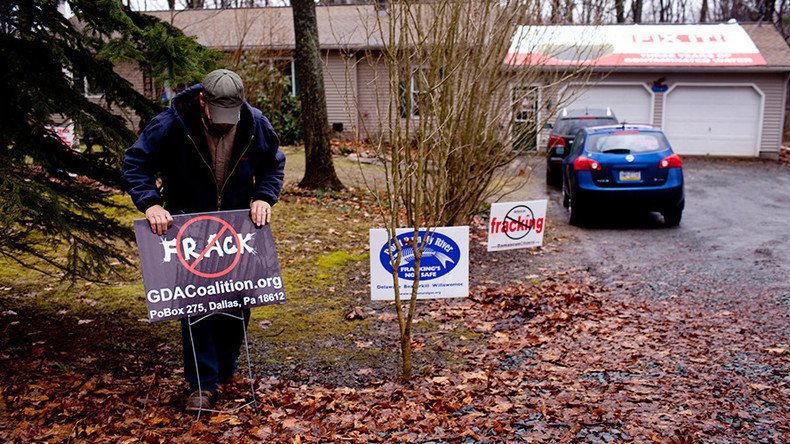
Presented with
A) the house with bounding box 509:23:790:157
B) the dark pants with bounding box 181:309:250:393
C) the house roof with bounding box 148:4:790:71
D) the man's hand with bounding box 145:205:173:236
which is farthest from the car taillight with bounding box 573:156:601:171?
the house with bounding box 509:23:790:157

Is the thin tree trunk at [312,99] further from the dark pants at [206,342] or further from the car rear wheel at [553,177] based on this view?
the dark pants at [206,342]

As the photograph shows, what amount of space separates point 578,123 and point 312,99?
791 cm

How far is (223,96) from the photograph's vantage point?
391 centimetres

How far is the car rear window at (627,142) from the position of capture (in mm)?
12273

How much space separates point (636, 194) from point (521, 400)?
8.27 m

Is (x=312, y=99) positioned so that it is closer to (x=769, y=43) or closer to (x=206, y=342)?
(x=206, y=342)

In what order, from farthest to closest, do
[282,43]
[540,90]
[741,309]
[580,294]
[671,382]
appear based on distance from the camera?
[282,43] → [540,90] → [580,294] → [741,309] → [671,382]

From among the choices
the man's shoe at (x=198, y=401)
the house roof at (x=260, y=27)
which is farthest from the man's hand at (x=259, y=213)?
the house roof at (x=260, y=27)

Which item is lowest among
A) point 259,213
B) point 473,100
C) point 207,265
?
point 207,265

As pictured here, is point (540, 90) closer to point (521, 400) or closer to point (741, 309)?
point (741, 309)

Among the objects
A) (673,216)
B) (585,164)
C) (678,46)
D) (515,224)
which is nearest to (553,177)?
(673,216)

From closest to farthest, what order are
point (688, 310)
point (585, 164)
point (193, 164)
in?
point (193, 164) < point (688, 310) < point (585, 164)

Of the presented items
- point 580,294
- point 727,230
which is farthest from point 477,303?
point 727,230

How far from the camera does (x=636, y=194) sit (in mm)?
12211
